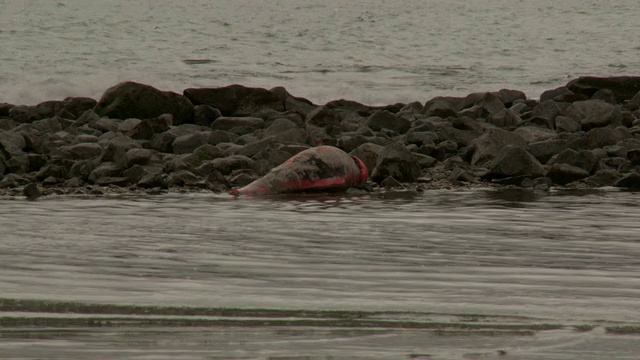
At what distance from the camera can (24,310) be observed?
5727mm

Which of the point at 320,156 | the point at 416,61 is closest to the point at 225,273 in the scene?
the point at 320,156

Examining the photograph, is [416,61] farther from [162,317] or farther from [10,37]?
[162,317]

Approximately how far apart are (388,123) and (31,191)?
20.5 feet

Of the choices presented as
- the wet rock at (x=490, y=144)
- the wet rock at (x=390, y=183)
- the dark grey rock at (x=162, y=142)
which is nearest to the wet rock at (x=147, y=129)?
the dark grey rock at (x=162, y=142)

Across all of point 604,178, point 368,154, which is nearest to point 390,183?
point 368,154

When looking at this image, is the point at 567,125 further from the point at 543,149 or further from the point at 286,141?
the point at 286,141

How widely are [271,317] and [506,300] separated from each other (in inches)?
48.5

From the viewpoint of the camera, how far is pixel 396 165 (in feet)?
43.4

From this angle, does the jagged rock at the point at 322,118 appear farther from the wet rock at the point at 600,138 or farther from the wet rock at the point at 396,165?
the wet rock at the point at 396,165

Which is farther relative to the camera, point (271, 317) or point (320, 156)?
point (320, 156)

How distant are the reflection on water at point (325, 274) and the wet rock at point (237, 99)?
7122mm

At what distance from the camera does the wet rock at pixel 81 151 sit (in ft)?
45.8

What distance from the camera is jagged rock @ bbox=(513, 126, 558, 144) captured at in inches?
610

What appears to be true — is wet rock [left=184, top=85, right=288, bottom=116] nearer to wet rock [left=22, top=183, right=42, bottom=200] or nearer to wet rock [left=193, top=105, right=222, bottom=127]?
wet rock [left=193, top=105, right=222, bottom=127]
